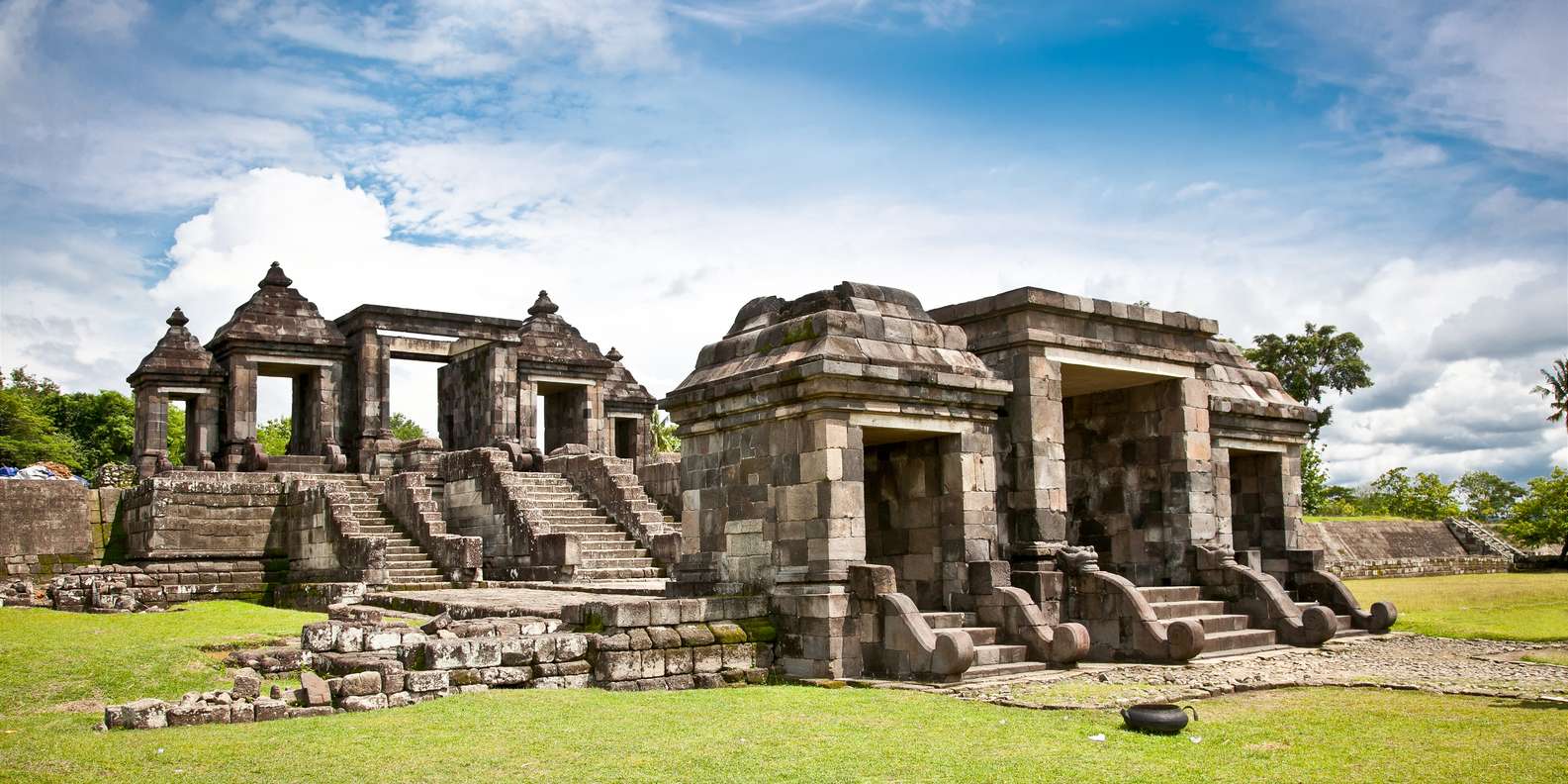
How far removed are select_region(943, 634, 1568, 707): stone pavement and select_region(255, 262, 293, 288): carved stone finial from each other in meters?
23.1

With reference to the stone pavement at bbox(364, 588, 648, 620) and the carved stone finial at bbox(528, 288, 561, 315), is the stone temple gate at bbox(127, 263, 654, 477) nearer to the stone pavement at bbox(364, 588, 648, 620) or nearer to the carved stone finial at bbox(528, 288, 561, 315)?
the carved stone finial at bbox(528, 288, 561, 315)

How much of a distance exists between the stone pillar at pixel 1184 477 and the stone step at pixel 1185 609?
0.59m

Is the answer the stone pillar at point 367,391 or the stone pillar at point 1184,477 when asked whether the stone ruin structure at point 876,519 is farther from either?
the stone pillar at point 367,391

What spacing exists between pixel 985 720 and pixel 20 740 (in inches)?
236

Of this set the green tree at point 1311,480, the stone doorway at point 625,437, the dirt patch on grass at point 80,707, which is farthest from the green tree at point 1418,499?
the dirt patch on grass at point 80,707

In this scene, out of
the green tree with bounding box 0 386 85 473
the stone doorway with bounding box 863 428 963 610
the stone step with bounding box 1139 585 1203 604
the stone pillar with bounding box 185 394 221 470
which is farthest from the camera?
the green tree with bounding box 0 386 85 473

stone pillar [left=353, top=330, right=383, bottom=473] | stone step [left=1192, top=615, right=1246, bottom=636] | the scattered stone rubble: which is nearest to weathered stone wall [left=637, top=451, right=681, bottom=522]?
stone pillar [left=353, top=330, right=383, bottom=473]

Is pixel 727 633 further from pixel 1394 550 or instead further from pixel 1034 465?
pixel 1394 550

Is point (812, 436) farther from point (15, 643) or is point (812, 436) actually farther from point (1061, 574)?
point (15, 643)

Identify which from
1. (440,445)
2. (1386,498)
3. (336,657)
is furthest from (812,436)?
(1386,498)

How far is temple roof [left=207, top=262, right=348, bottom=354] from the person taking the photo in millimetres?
28109

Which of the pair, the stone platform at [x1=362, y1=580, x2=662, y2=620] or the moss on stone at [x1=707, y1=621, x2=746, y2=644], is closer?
the moss on stone at [x1=707, y1=621, x2=746, y2=644]

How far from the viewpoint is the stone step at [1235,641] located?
12938 millimetres

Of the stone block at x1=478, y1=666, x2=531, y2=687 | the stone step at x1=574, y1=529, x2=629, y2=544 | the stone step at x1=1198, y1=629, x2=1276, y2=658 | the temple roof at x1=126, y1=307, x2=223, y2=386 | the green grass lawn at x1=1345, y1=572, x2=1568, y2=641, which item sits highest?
the temple roof at x1=126, y1=307, x2=223, y2=386
